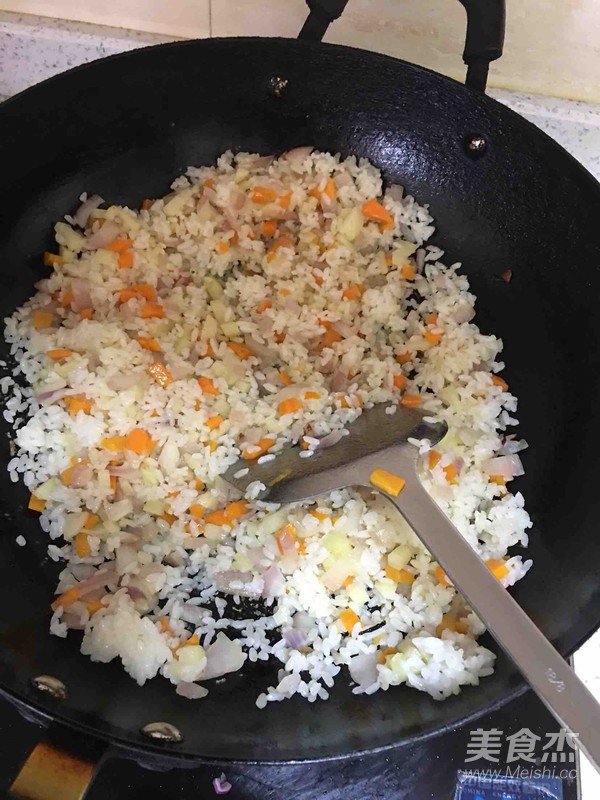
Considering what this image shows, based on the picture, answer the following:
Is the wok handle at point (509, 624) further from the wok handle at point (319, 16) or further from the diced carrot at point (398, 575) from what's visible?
the wok handle at point (319, 16)

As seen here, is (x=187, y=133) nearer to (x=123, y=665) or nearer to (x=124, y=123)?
(x=124, y=123)

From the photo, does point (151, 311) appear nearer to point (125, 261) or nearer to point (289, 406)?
point (125, 261)

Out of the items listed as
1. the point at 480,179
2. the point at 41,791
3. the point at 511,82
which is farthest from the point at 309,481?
the point at 511,82

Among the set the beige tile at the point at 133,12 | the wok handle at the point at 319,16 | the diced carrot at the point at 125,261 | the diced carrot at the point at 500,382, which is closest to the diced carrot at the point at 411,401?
the diced carrot at the point at 500,382

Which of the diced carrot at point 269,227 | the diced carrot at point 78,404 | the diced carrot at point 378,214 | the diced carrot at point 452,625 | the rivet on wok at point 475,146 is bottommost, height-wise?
the diced carrot at point 452,625

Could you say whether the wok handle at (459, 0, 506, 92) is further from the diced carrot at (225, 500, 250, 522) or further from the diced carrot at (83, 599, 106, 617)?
the diced carrot at (83, 599, 106, 617)

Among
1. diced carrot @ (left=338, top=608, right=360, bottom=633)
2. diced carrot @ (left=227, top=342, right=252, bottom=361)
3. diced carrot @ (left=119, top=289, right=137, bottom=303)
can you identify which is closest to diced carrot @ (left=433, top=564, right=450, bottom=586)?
diced carrot @ (left=338, top=608, right=360, bottom=633)
